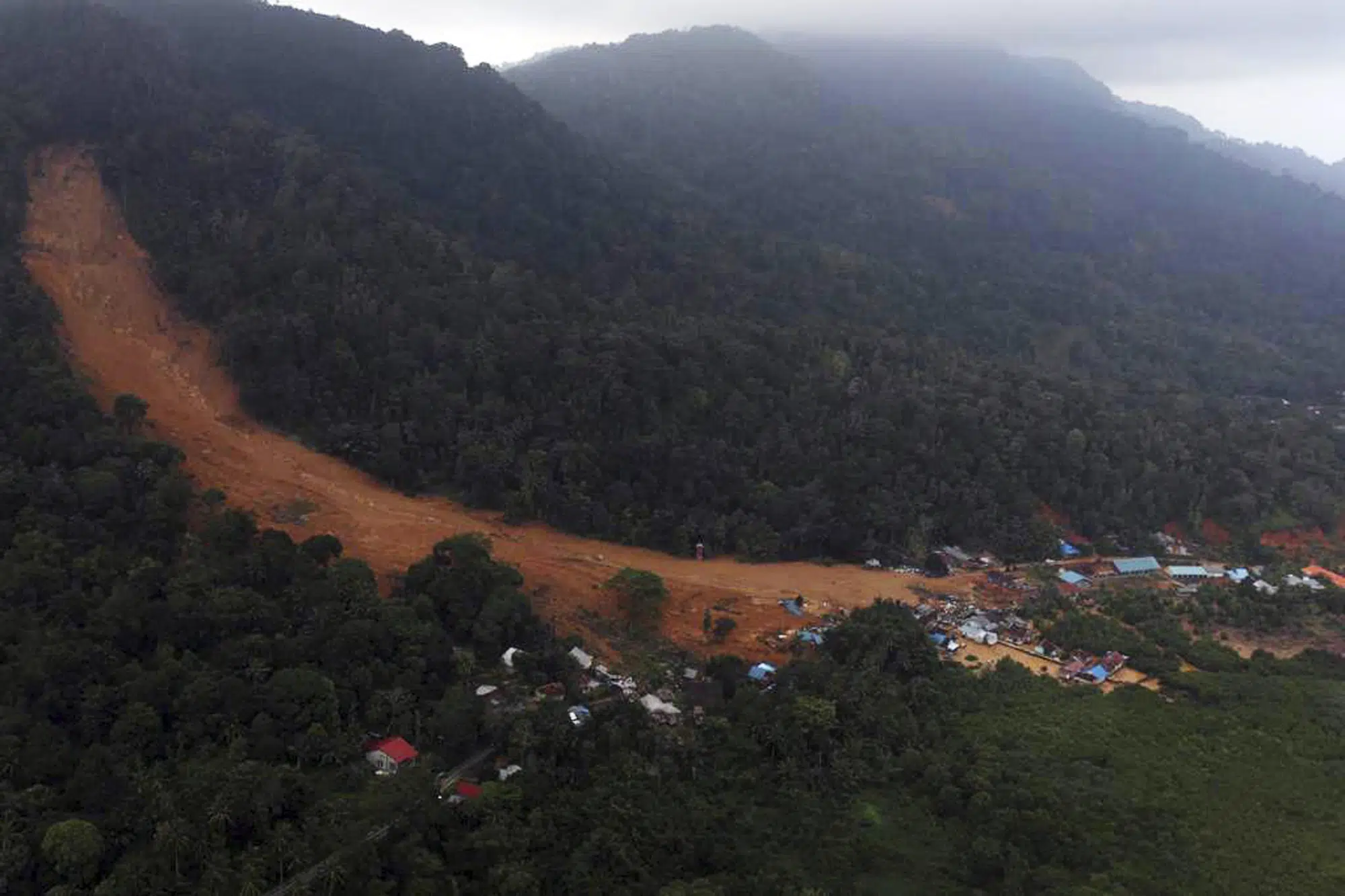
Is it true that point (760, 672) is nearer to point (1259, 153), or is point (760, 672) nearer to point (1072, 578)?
point (1072, 578)

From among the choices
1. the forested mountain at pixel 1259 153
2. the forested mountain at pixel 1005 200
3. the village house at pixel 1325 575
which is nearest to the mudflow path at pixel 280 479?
the village house at pixel 1325 575

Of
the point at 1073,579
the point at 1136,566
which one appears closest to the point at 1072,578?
the point at 1073,579

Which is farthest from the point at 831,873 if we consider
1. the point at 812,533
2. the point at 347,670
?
the point at 812,533

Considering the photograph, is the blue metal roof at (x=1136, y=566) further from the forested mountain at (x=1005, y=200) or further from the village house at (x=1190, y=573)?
the forested mountain at (x=1005, y=200)

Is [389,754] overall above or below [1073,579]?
below

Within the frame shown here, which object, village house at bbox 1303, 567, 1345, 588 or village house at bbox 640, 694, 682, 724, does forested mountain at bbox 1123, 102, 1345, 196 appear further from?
village house at bbox 640, 694, 682, 724

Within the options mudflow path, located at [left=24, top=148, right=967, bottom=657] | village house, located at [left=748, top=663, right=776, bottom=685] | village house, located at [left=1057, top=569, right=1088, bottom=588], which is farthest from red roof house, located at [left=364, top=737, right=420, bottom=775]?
village house, located at [left=1057, top=569, right=1088, bottom=588]
